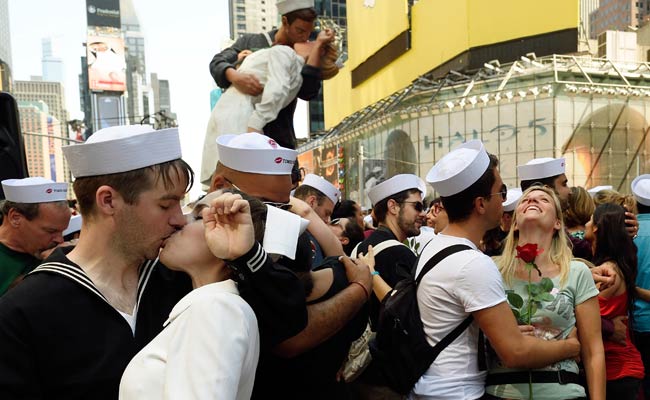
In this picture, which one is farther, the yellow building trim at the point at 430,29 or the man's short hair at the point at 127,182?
the yellow building trim at the point at 430,29

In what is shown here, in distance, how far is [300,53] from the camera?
12.0 ft

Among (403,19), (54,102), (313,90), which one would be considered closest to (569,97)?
(403,19)

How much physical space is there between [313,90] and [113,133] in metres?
1.95

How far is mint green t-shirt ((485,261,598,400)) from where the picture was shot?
2576 mm

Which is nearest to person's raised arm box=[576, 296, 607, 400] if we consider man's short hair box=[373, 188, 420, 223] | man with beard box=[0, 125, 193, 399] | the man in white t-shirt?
the man in white t-shirt

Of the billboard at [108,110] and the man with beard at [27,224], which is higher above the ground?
the billboard at [108,110]

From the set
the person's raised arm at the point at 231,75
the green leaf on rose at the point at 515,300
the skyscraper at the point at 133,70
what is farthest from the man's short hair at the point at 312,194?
the skyscraper at the point at 133,70

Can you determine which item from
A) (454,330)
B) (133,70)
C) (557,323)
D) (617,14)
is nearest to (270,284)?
(454,330)

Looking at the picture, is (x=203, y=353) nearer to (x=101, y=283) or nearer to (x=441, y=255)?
(x=101, y=283)

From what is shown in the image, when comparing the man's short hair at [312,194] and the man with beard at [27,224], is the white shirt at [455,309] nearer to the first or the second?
the man's short hair at [312,194]

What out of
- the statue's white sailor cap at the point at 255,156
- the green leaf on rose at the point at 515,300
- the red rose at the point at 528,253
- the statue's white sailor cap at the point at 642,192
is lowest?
the green leaf on rose at the point at 515,300

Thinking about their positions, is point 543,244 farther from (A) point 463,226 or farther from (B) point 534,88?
(B) point 534,88

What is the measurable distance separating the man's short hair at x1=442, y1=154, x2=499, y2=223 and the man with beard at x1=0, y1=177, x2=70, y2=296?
3.08m

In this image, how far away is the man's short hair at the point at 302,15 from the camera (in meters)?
3.47
